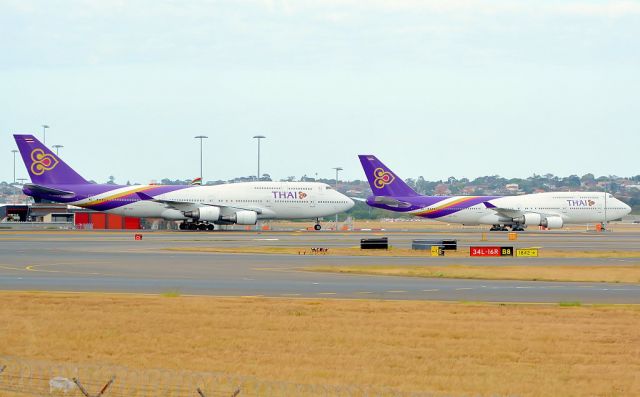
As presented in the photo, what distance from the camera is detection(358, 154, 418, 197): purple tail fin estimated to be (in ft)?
354

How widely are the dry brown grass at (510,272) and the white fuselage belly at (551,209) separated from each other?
2295 inches

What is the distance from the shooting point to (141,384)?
51.3 feet

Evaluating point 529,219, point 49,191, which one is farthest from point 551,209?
point 49,191

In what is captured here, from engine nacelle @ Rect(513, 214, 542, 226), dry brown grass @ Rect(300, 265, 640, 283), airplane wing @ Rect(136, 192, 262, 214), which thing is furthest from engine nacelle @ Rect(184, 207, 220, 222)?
dry brown grass @ Rect(300, 265, 640, 283)

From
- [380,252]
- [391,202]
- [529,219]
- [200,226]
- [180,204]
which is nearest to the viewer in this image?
[380,252]

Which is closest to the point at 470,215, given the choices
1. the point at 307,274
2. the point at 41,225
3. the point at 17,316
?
the point at 41,225

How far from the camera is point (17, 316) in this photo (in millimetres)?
25344

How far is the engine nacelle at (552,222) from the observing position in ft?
342

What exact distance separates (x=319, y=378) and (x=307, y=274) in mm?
25459

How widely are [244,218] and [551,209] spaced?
34.6 metres

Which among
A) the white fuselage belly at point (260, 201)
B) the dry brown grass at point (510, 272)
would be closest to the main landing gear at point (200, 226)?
the white fuselage belly at point (260, 201)

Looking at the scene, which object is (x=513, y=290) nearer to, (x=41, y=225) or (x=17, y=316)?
(x=17, y=316)

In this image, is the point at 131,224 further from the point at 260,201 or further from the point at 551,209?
the point at 551,209

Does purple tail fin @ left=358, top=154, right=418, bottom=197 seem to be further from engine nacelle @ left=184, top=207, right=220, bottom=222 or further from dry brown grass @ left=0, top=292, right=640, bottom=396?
dry brown grass @ left=0, top=292, right=640, bottom=396
